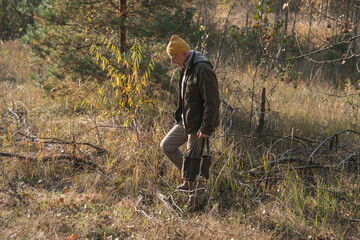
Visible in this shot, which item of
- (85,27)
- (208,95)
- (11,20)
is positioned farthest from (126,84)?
(11,20)

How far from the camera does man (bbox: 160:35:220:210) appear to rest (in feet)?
11.8

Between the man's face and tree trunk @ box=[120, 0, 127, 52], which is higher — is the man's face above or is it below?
below

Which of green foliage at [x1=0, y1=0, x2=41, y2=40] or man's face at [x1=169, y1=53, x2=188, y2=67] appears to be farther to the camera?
green foliage at [x1=0, y1=0, x2=41, y2=40]

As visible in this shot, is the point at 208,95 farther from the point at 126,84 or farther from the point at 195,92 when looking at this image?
the point at 126,84

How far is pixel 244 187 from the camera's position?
4.41 metres

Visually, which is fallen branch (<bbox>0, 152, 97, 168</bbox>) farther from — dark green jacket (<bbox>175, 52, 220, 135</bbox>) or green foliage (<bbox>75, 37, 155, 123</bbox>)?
dark green jacket (<bbox>175, 52, 220, 135</bbox>)

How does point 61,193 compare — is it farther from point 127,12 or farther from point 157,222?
point 127,12

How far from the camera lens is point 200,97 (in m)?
3.76

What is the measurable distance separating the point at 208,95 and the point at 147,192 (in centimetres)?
157

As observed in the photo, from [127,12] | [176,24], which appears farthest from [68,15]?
[176,24]

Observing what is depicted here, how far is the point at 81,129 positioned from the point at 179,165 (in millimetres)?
2330

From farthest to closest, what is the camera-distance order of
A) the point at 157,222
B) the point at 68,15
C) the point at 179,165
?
the point at 68,15 → the point at 179,165 → the point at 157,222

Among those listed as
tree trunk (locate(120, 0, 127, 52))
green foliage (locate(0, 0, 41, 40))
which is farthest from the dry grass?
green foliage (locate(0, 0, 41, 40))

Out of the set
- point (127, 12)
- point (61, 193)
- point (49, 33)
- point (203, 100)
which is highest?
point (127, 12)
